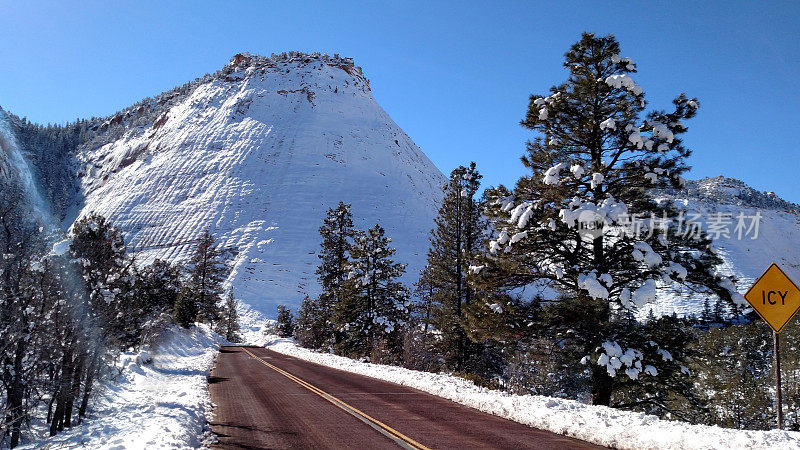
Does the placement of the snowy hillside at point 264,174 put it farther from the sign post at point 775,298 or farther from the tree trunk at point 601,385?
the sign post at point 775,298

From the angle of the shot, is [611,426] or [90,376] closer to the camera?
[611,426]

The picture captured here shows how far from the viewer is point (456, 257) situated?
86.6 feet

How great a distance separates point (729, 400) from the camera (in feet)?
122

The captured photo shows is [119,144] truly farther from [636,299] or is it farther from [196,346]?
[636,299]

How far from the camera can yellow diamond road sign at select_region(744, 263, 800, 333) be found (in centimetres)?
726

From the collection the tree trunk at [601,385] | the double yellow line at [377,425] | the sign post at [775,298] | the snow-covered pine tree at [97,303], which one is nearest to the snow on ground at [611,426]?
the sign post at [775,298]

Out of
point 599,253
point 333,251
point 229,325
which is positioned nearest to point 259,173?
point 229,325

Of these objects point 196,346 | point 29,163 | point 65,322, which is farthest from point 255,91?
point 65,322

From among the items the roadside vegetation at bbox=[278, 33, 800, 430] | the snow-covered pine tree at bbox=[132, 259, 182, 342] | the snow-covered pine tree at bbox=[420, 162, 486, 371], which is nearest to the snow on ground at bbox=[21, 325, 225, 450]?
the snow-covered pine tree at bbox=[132, 259, 182, 342]

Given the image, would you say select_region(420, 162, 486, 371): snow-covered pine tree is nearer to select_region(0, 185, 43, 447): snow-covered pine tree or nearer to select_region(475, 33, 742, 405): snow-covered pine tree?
select_region(475, 33, 742, 405): snow-covered pine tree

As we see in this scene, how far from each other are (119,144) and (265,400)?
192 meters

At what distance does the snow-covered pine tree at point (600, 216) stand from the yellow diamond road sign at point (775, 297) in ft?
11.6

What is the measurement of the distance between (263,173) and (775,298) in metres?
128

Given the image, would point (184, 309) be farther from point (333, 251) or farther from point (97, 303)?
point (97, 303)
